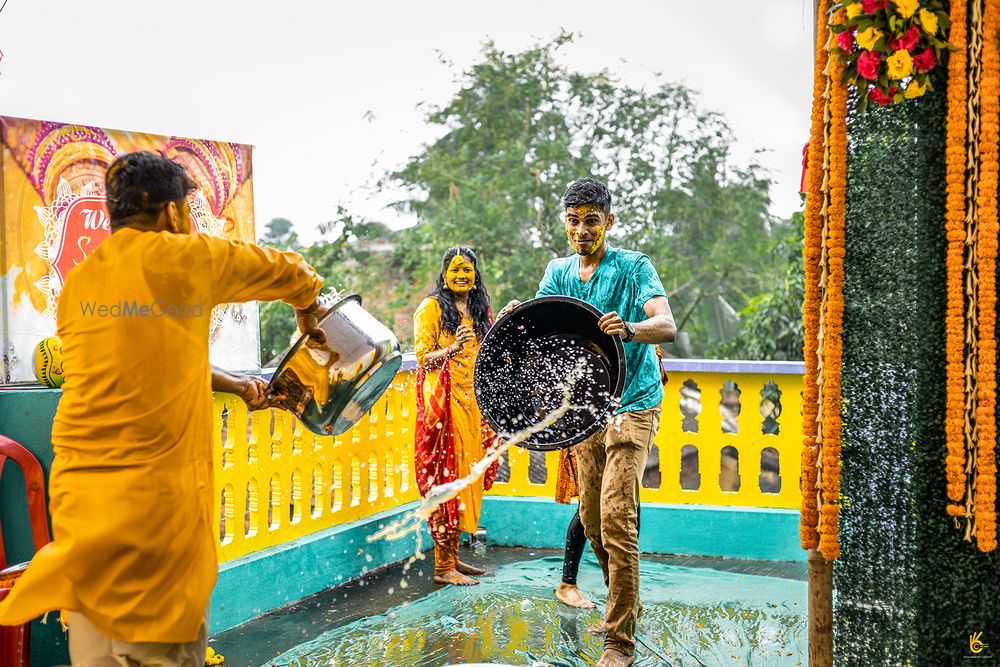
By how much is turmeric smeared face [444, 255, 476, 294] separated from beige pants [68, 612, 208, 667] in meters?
3.18

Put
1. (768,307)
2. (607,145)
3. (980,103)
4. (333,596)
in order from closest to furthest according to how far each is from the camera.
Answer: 1. (980,103)
2. (333,596)
3. (768,307)
4. (607,145)

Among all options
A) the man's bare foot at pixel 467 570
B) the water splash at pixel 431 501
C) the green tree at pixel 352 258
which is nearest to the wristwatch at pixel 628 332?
the water splash at pixel 431 501

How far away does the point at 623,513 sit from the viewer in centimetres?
371

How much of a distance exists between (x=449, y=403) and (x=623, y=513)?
1.77m

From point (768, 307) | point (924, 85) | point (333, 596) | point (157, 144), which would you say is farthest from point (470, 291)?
point (768, 307)

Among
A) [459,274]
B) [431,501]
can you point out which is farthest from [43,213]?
[431,501]

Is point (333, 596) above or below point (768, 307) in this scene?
below

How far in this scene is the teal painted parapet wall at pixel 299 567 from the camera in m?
4.33

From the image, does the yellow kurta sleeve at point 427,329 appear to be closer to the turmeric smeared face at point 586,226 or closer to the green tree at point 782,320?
the turmeric smeared face at point 586,226

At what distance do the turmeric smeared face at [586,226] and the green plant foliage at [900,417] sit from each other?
1.41m

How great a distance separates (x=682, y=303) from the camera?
1366 centimetres

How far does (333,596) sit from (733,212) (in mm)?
10190

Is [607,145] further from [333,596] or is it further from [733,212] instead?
[333,596]

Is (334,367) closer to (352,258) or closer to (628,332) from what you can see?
(628,332)
